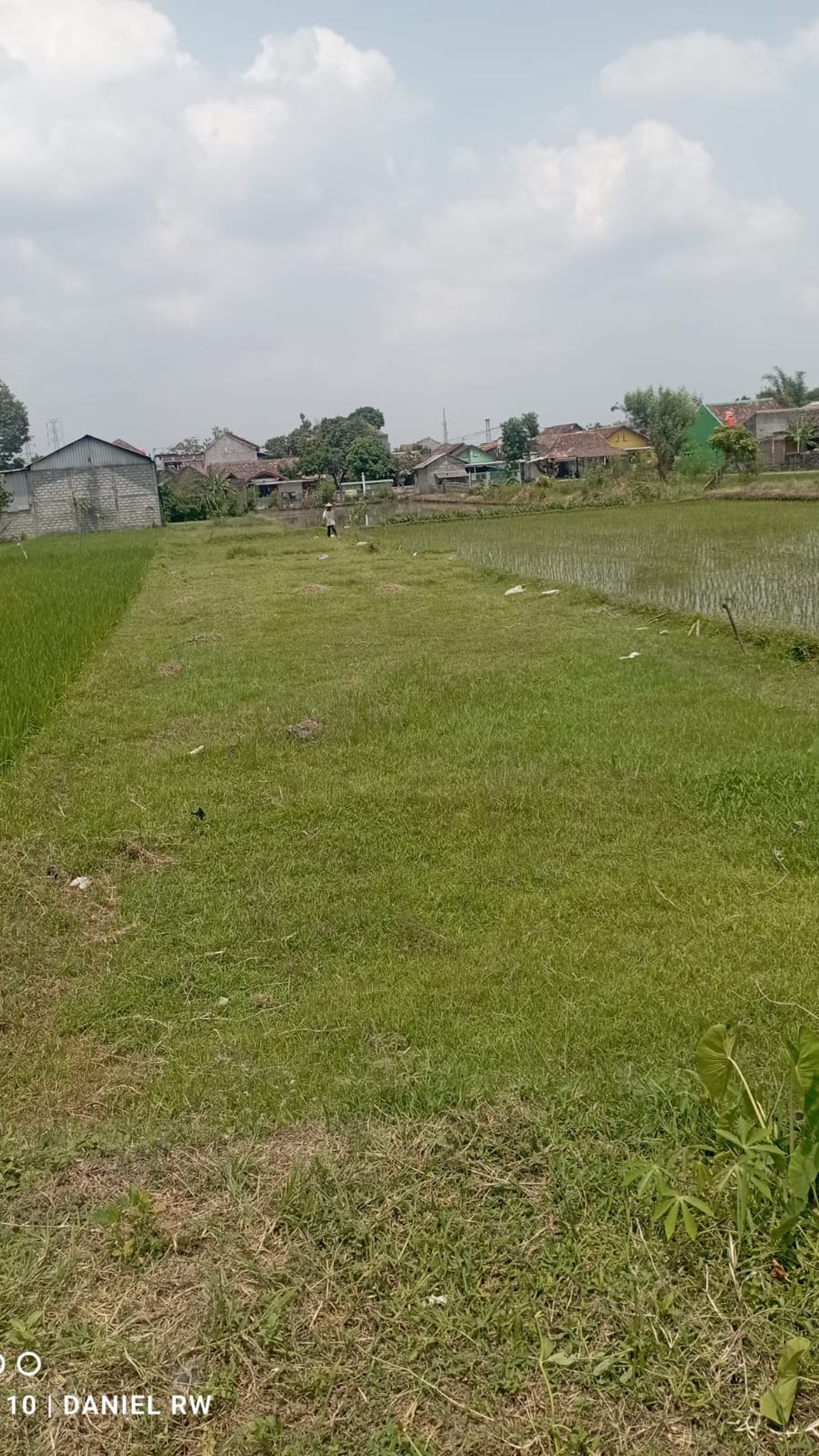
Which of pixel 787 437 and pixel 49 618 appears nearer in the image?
pixel 49 618

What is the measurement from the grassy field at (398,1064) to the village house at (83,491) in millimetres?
35555

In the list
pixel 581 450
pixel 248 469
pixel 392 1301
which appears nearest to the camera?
pixel 392 1301

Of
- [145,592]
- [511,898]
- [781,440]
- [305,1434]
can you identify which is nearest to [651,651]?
[511,898]

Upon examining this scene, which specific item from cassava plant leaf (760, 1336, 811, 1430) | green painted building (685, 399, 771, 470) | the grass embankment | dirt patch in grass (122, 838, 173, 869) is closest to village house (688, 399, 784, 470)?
green painted building (685, 399, 771, 470)

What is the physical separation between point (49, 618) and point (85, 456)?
30134 mm

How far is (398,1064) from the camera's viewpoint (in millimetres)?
2902

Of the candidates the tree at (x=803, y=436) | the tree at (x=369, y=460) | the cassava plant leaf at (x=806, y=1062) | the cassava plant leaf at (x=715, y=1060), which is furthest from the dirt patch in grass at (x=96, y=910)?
the tree at (x=369, y=460)

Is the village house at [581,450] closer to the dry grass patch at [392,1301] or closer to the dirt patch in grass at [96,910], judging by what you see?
the dirt patch in grass at [96,910]

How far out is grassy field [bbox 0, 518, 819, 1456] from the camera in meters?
1.93

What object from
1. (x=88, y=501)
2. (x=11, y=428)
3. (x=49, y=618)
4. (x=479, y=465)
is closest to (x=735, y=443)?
(x=88, y=501)

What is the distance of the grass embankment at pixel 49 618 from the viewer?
732 centimetres

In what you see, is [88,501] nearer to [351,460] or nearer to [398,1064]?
[351,460]

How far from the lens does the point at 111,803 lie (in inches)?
214

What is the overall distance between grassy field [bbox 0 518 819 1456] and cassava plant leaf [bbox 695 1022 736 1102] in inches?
7.8
